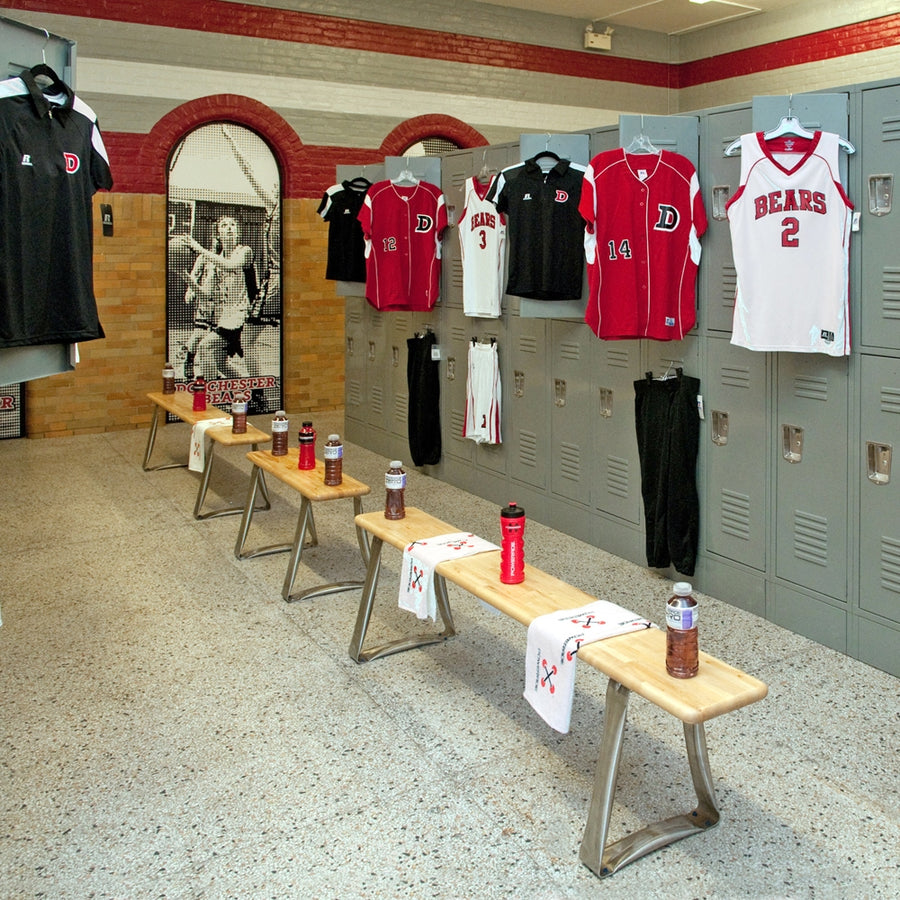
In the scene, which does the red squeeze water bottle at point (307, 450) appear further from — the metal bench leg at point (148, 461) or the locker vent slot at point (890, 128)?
the locker vent slot at point (890, 128)

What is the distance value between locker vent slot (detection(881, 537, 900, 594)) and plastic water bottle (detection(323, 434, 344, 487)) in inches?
88.4

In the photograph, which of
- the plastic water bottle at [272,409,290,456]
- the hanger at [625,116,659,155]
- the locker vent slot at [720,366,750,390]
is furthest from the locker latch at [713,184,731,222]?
the plastic water bottle at [272,409,290,456]

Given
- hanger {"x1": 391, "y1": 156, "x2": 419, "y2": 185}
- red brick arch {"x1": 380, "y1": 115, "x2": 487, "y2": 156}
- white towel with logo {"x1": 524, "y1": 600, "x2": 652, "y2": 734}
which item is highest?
red brick arch {"x1": 380, "y1": 115, "x2": 487, "y2": 156}

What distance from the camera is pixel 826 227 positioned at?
363 cm

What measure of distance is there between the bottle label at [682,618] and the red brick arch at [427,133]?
7.89 metres

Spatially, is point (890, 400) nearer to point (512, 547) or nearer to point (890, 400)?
point (890, 400)

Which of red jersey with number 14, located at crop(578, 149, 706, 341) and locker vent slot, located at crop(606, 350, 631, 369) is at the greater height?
red jersey with number 14, located at crop(578, 149, 706, 341)


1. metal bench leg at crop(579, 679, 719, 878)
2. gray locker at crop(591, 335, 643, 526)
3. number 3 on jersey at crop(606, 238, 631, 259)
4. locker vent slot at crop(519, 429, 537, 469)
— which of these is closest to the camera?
metal bench leg at crop(579, 679, 719, 878)

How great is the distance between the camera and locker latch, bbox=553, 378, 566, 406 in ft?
17.6

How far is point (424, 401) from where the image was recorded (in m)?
6.56

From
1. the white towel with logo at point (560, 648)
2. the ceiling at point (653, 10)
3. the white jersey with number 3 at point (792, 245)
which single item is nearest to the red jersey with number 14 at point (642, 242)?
the white jersey with number 3 at point (792, 245)

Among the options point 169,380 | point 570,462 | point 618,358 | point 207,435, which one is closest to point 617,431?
point 618,358

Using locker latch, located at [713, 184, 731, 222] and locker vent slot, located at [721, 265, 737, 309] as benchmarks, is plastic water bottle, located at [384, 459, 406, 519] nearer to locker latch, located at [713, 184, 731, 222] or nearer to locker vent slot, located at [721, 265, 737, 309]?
locker vent slot, located at [721, 265, 737, 309]

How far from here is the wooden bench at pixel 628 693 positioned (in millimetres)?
2305
